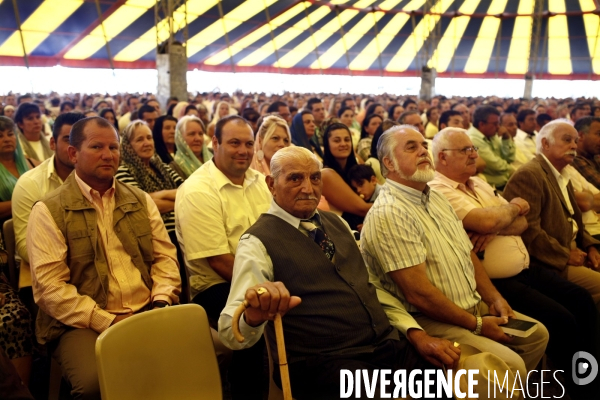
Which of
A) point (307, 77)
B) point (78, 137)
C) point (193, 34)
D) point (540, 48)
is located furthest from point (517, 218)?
point (540, 48)

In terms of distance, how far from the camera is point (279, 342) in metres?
1.53

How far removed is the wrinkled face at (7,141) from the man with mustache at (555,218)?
2828 mm

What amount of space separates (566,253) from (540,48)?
71.9 feet

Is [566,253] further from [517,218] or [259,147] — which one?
[259,147]

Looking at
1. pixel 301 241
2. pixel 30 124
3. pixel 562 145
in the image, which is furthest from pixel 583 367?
pixel 30 124

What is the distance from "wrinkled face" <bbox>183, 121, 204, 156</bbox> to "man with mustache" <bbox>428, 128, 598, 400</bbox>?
184 cm

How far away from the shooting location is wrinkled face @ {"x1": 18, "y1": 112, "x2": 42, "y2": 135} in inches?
163

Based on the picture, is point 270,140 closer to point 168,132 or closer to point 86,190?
point 168,132

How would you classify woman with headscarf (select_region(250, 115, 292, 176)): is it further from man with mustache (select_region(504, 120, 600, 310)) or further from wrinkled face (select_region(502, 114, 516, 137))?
wrinkled face (select_region(502, 114, 516, 137))

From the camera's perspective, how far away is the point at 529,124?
6.52 metres

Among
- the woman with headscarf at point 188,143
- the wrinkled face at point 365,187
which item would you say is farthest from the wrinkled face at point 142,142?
the wrinkled face at point 365,187

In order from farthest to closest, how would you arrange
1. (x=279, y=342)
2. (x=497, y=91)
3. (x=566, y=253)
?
(x=497, y=91), (x=566, y=253), (x=279, y=342)

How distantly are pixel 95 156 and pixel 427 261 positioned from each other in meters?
1.38

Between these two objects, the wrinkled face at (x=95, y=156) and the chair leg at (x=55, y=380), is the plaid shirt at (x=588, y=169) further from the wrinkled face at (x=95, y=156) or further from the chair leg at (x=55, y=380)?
the chair leg at (x=55, y=380)
